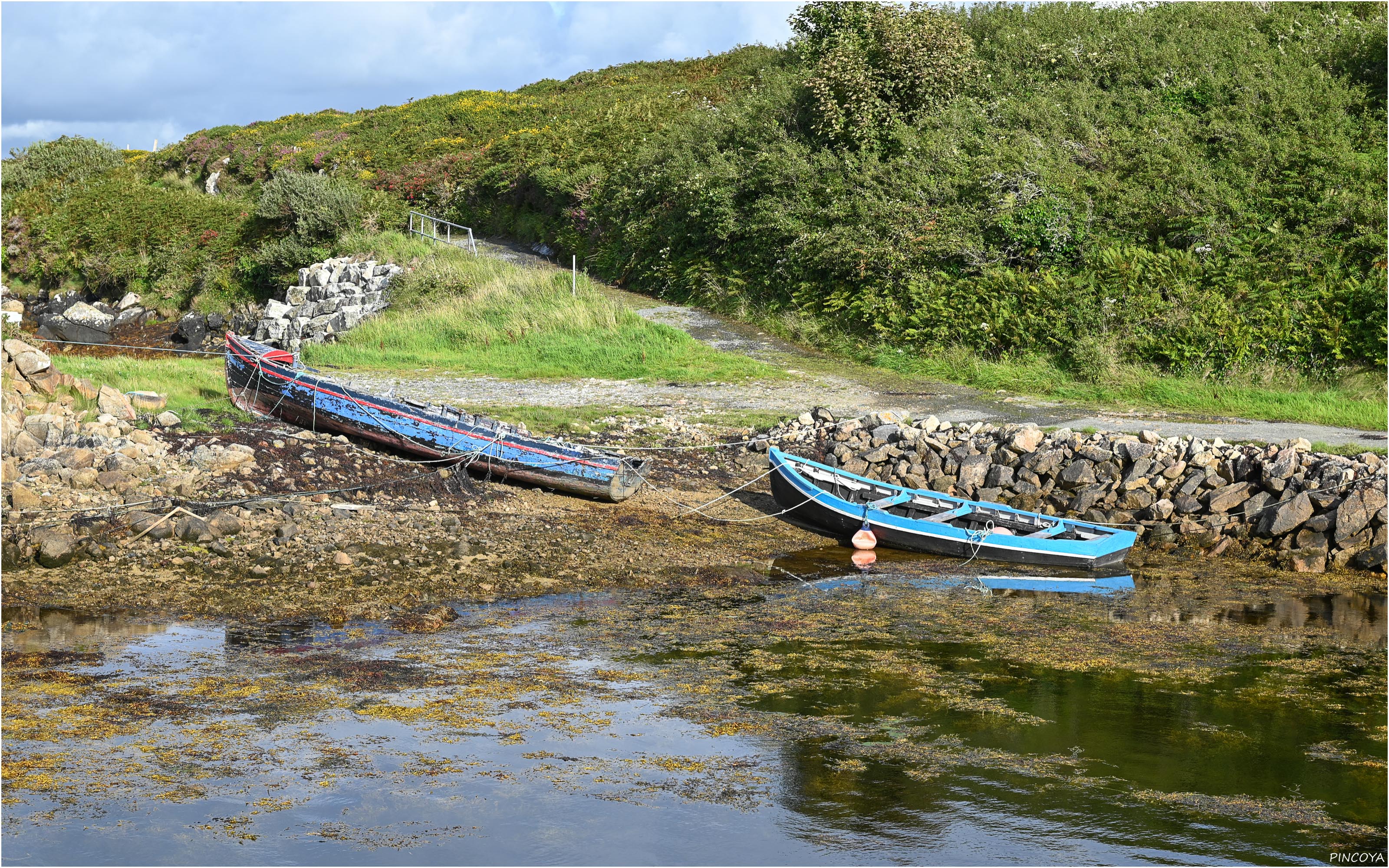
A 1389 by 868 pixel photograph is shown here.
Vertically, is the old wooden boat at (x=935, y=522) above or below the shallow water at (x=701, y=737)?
above

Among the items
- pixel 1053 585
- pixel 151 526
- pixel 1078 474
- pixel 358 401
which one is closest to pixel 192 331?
pixel 358 401

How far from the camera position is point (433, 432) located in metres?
17.9

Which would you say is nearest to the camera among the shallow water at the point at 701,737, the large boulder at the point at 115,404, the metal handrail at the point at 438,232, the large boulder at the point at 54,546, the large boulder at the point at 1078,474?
the shallow water at the point at 701,737

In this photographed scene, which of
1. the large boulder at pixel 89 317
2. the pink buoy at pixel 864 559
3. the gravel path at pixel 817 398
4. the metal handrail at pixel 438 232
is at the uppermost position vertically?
the metal handrail at pixel 438 232

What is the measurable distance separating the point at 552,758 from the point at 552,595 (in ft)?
15.7

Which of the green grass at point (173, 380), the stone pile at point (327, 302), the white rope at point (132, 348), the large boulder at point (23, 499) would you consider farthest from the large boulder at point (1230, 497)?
the white rope at point (132, 348)

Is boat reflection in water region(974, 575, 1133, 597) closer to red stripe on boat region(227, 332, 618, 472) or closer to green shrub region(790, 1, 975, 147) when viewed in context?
red stripe on boat region(227, 332, 618, 472)

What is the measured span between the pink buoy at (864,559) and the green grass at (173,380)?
10349 millimetres

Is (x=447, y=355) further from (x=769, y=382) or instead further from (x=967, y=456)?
(x=967, y=456)

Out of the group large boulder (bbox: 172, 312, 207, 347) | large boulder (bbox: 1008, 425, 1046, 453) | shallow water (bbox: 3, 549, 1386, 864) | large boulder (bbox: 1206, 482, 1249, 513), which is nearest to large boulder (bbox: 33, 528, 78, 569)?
shallow water (bbox: 3, 549, 1386, 864)

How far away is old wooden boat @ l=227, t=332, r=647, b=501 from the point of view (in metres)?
17.4

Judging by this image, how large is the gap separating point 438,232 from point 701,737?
33126 mm

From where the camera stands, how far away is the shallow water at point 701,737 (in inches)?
309

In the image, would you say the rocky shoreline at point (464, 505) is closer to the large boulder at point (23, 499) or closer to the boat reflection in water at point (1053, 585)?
the large boulder at point (23, 499)
